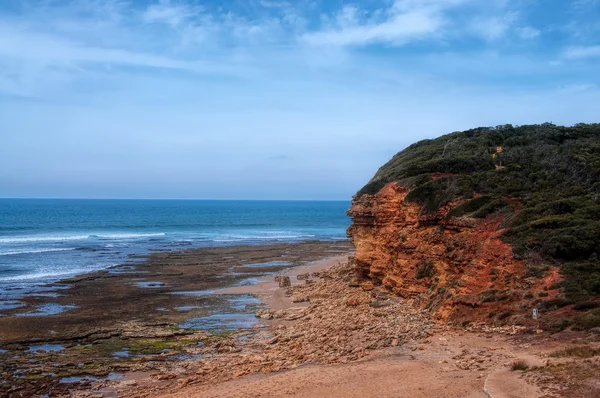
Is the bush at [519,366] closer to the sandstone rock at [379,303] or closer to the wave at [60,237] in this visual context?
the sandstone rock at [379,303]

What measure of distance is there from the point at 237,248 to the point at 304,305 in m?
32.7

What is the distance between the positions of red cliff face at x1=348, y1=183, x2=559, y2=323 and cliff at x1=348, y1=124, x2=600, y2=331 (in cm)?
4

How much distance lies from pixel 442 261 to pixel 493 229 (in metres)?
2.34

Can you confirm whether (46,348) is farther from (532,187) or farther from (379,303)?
(532,187)

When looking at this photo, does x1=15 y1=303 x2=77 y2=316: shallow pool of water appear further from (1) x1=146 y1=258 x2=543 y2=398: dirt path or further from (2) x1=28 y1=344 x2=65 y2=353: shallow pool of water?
(1) x1=146 y1=258 x2=543 y2=398: dirt path

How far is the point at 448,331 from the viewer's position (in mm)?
18078

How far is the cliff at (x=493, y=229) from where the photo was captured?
18.1m

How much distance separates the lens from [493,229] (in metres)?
21.8

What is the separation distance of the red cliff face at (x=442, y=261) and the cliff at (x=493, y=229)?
1.7 inches

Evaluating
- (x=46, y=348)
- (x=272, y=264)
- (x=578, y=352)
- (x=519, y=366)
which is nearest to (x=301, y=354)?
(x=519, y=366)

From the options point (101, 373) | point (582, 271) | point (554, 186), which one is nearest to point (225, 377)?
point (101, 373)

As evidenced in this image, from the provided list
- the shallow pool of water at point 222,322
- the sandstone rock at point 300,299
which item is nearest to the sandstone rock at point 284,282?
the sandstone rock at point 300,299

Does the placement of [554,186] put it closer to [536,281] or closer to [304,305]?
[536,281]

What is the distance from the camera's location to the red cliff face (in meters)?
18.4
